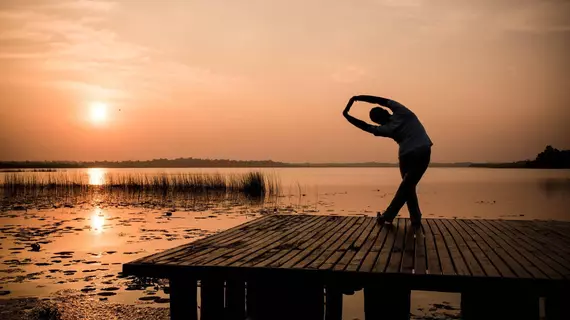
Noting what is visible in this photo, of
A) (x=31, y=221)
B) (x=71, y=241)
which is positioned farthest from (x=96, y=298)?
(x=31, y=221)

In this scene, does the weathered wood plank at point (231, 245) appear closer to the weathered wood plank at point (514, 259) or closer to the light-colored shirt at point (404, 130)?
the light-colored shirt at point (404, 130)

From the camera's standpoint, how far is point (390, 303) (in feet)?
16.5

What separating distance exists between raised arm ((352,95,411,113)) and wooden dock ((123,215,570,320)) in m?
1.60

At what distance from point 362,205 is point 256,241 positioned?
62.9ft

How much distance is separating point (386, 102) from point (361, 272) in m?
3.37

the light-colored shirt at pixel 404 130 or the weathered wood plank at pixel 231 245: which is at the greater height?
the light-colored shirt at pixel 404 130

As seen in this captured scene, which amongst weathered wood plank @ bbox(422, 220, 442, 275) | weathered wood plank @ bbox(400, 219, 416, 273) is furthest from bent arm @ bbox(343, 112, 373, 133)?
weathered wood plank @ bbox(422, 220, 442, 275)

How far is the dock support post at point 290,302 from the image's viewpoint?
541cm

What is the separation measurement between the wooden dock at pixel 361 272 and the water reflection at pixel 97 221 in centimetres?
1075

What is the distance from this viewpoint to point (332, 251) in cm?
568

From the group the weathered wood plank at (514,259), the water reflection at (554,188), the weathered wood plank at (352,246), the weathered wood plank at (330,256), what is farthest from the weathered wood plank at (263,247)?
the water reflection at (554,188)

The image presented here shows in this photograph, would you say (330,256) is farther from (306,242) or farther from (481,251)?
(481,251)

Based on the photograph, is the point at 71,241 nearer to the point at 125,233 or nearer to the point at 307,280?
the point at 125,233

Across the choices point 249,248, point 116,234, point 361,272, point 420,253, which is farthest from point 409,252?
point 116,234
